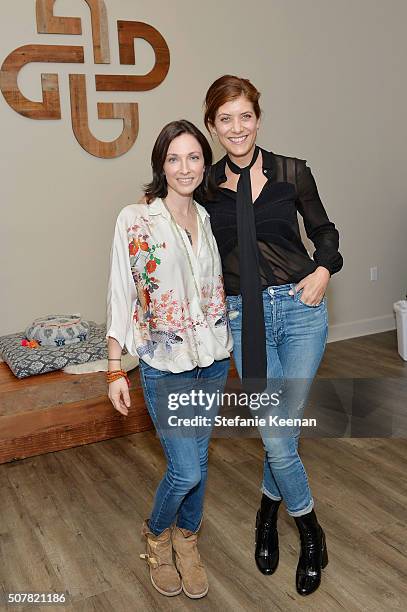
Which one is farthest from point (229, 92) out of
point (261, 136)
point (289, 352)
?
point (261, 136)

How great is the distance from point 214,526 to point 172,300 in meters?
1.01

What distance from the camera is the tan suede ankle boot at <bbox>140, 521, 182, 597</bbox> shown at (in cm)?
205

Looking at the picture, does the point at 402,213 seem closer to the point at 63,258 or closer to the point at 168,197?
the point at 63,258

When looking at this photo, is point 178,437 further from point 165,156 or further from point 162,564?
point 165,156

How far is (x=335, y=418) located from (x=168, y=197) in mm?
1939

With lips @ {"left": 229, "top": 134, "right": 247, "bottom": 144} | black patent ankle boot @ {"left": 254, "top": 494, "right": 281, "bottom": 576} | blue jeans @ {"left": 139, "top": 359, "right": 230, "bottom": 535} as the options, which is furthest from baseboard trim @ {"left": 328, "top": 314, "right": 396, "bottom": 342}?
lips @ {"left": 229, "top": 134, "right": 247, "bottom": 144}

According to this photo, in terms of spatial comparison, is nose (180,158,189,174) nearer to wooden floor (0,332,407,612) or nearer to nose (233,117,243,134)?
nose (233,117,243,134)

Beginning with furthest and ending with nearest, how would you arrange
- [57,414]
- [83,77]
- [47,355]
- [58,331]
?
[83,77]
[58,331]
[47,355]
[57,414]

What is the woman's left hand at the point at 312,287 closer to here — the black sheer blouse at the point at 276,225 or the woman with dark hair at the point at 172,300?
the black sheer blouse at the point at 276,225

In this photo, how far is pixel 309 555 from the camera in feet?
6.81

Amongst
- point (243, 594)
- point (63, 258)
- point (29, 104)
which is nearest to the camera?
point (243, 594)

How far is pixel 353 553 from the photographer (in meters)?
2.23

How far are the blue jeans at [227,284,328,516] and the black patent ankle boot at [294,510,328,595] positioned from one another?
63mm

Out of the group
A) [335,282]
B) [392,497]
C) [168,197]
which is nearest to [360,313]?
[335,282]
